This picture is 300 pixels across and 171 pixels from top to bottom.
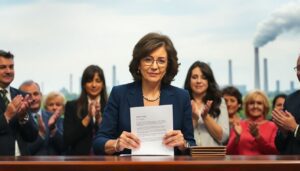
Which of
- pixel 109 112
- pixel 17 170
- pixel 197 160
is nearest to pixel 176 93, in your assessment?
pixel 109 112

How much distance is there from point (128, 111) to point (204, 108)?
146 centimetres

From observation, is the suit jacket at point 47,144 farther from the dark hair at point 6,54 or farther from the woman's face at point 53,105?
the dark hair at point 6,54

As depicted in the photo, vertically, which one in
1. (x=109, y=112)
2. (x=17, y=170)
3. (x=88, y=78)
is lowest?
(x=17, y=170)

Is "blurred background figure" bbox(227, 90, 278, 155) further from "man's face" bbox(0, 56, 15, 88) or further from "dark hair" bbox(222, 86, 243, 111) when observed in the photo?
"man's face" bbox(0, 56, 15, 88)

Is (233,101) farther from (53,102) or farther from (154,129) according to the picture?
(154,129)

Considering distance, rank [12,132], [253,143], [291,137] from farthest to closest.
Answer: [253,143] → [12,132] → [291,137]

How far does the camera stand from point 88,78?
5.62m

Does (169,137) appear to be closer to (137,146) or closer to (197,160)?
(137,146)

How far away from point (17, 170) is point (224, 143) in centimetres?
275

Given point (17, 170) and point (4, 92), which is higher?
point (4, 92)

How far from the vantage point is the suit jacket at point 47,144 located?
19.8 ft

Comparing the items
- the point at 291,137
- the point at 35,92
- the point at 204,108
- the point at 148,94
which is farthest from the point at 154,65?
the point at 35,92

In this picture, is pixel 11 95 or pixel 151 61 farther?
pixel 11 95

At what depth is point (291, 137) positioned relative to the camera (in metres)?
4.25
